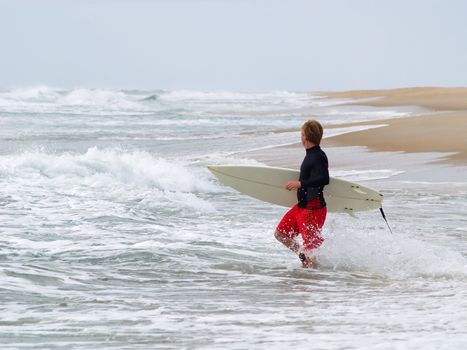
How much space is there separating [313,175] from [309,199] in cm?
22

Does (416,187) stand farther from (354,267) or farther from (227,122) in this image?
(227,122)

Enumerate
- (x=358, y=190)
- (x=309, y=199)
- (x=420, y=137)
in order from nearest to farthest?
(x=309, y=199), (x=358, y=190), (x=420, y=137)

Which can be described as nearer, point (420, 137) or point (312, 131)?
point (312, 131)

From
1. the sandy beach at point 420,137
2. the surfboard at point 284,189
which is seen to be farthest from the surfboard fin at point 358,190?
the sandy beach at point 420,137

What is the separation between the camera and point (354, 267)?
26.3ft

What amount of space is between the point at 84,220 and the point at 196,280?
122 inches

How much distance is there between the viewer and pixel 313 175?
25.7ft

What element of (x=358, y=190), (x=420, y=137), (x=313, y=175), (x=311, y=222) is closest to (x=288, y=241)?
(x=311, y=222)

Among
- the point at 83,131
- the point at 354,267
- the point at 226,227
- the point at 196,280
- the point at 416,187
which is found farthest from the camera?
the point at 83,131

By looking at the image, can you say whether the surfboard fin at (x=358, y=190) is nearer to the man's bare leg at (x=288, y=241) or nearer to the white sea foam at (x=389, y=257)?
the white sea foam at (x=389, y=257)

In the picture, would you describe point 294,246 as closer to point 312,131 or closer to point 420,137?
point 312,131

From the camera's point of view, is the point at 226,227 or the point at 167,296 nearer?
the point at 167,296

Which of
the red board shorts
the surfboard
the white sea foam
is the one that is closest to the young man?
the red board shorts

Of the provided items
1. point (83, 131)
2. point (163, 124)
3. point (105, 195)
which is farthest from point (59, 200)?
point (163, 124)
